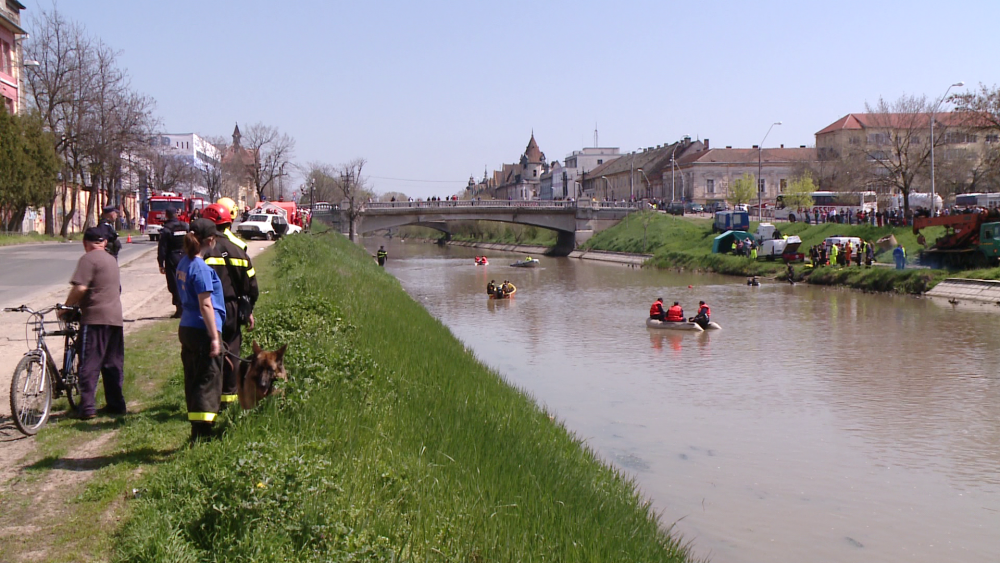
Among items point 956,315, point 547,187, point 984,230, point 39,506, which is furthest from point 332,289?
point 547,187

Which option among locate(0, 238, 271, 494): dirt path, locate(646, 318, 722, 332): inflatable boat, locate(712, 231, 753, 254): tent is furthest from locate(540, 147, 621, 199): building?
locate(0, 238, 271, 494): dirt path

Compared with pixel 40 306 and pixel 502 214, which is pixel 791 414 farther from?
pixel 502 214

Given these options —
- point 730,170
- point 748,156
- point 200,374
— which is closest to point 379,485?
point 200,374

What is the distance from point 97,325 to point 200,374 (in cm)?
215

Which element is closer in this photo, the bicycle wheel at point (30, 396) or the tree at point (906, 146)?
the bicycle wheel at point (30, 396)

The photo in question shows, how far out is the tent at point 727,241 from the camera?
6562cm

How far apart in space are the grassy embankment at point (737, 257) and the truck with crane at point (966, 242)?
176 cm

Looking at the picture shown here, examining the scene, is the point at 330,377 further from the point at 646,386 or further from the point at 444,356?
the point at 646,386

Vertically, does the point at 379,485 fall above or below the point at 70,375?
below

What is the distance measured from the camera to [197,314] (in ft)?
24.1

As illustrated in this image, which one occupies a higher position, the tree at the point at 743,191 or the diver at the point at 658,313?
the tree at the point at 743,191

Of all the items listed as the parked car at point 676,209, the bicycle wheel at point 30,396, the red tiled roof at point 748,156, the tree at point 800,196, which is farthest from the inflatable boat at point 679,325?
the red tiled roof at point 748,156

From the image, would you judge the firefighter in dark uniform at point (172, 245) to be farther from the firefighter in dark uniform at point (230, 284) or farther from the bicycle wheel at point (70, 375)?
the firefighter in dark uniform at point (230, 284)

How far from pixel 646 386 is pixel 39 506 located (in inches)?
649
